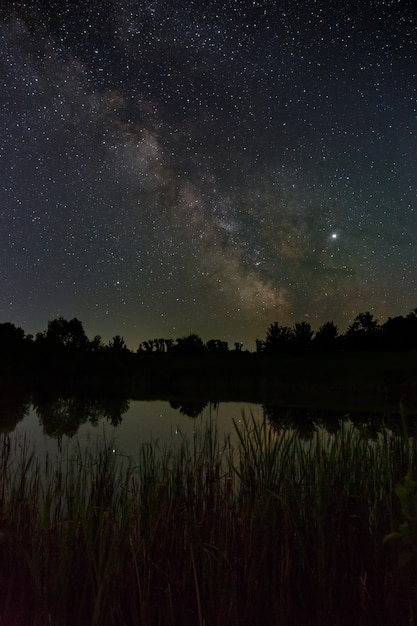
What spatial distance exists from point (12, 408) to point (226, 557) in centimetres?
1947

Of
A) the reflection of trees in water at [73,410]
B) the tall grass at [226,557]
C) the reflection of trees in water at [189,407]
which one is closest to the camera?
the tall grass at [226,557]

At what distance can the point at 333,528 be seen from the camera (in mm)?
4207

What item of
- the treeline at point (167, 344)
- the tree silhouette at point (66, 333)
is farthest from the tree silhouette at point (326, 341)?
the tree silhouette at point (66, 333)

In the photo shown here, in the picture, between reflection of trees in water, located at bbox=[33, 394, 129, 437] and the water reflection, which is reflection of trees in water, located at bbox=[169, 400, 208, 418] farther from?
reflection of trees in water, located at bbox=[33, 394, 129, 437]

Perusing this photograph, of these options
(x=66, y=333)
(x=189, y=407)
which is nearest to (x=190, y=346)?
(x=66, y=333)

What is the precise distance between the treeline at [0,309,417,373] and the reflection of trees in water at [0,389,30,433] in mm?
5733

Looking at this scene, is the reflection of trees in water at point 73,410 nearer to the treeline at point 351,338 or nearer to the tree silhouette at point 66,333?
the tree silhouette at point 66,333

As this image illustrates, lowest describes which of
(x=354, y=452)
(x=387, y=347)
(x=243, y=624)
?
(x=243, y=624)

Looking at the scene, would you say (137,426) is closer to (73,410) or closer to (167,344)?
(73,410)

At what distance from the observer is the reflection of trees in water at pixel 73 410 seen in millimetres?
17500

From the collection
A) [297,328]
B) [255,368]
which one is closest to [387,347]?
[297,328]

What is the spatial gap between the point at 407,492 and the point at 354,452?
2696 mm

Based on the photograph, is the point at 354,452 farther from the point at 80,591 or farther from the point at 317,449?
the point at 80,591

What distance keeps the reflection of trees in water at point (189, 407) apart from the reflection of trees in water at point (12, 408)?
5.45m
